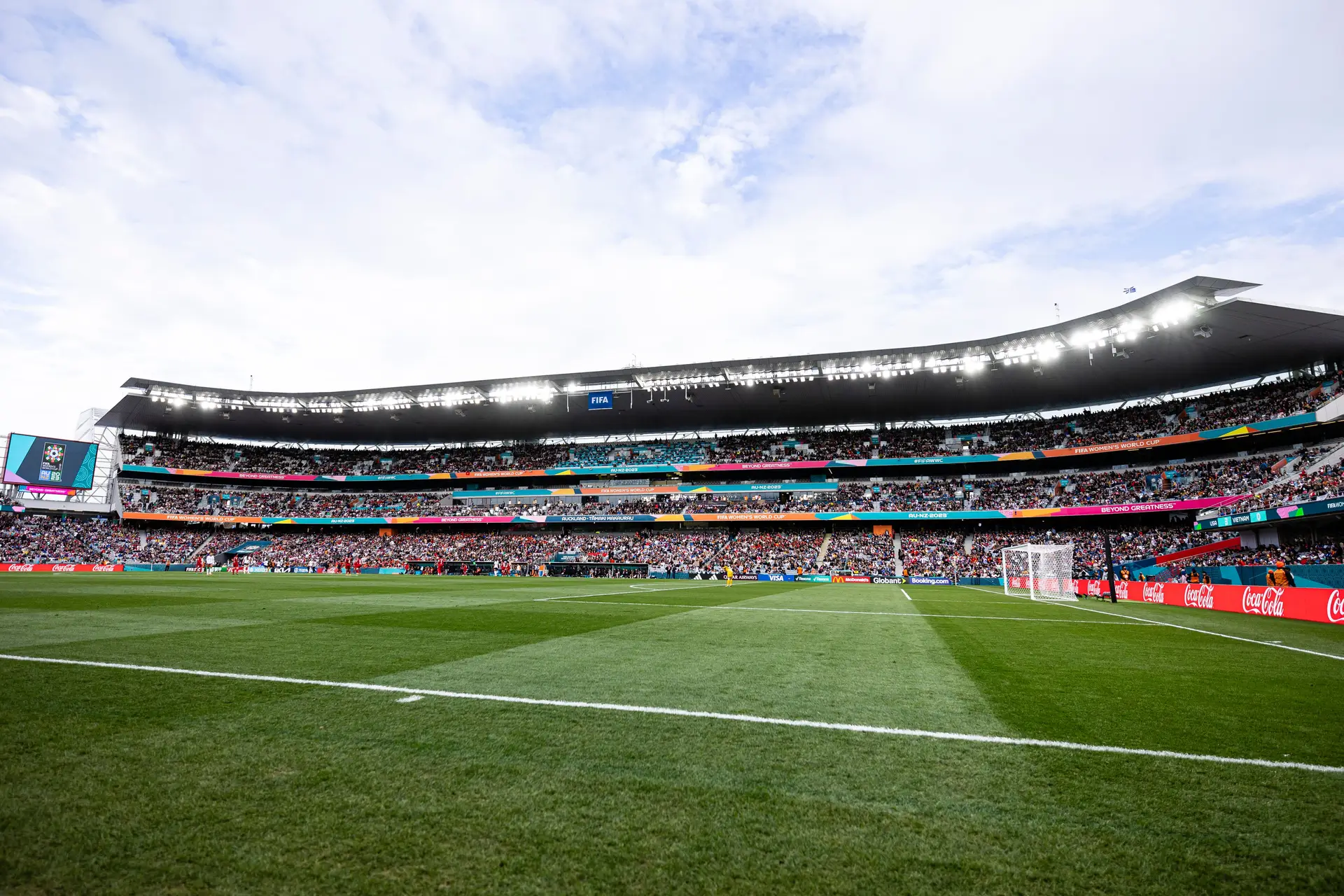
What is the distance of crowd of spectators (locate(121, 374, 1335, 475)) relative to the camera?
4022cm

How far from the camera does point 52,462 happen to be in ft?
167

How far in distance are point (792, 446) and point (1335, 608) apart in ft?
133

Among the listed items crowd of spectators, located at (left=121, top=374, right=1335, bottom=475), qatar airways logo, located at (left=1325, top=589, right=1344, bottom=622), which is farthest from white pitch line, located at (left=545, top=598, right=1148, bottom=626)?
crowd of spectators, located at (left=121, top=374, right=1335, bottom=475)

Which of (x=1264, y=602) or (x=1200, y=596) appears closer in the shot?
(x=1264, y=602)

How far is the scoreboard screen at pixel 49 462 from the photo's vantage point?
161 feet

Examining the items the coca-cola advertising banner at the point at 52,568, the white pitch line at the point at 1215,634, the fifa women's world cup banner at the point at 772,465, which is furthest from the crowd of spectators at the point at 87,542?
the white pitch line at the point at 1215,634

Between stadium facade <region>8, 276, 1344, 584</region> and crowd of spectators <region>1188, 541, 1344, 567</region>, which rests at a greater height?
stadium facade <region>8, 276, 1344, 584</region>

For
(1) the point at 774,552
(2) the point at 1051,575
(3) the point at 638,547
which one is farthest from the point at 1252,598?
(3) the point at 638,547

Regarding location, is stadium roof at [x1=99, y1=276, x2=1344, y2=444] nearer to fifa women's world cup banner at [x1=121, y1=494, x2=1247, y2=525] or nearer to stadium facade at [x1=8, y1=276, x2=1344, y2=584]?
stadium facade at [x1=8, y1=276, x2=1344, y2=584]

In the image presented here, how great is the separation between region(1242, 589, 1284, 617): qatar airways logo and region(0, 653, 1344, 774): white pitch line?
19.2 metres

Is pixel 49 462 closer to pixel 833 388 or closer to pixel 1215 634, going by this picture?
pixel 833 388

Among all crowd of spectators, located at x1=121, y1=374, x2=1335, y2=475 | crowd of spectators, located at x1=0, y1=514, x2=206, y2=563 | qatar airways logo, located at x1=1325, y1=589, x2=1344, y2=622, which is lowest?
qatar airways logo, located at x1=1325, y1=589, x2=1344, y2=622

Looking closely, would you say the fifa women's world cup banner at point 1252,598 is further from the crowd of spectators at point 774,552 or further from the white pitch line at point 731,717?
the crowd of spectators at point 774,552

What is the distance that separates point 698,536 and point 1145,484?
106 ft
